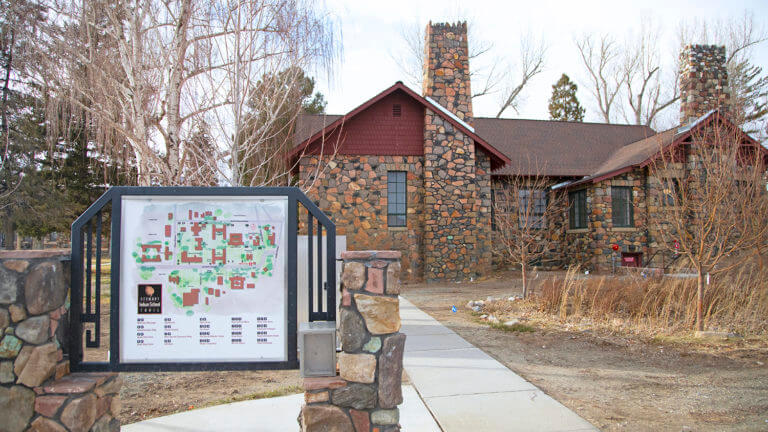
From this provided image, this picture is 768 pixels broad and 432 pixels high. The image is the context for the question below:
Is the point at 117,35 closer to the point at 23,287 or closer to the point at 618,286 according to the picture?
the point at 23,287

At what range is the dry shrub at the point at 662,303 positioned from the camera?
7898 mm

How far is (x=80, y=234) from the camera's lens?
365cm

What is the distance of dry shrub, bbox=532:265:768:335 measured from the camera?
7898mm

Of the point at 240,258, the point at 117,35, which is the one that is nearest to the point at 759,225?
the point at 240,258

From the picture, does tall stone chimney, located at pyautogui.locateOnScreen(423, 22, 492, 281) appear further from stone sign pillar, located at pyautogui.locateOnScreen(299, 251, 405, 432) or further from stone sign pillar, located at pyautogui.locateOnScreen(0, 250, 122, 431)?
stone sign pillar, located at pyautogui.locateOnScreen(0, 250, 122, 431)

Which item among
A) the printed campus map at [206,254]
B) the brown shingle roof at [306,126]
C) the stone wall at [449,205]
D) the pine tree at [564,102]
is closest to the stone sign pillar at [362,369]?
the printed campus map at [206,254]

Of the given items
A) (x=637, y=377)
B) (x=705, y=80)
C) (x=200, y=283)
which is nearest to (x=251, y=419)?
(x=200, y=283)

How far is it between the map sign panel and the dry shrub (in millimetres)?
6492

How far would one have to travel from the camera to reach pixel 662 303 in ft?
29.3

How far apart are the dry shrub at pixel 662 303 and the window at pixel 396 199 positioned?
7.52m

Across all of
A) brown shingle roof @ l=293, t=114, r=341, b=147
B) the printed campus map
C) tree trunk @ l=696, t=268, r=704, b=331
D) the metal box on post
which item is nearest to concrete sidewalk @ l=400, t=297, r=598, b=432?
the metal box on post

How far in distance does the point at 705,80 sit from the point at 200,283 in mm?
22400

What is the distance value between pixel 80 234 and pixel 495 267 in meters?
16.7

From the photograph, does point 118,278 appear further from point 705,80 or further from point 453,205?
point 705,80
